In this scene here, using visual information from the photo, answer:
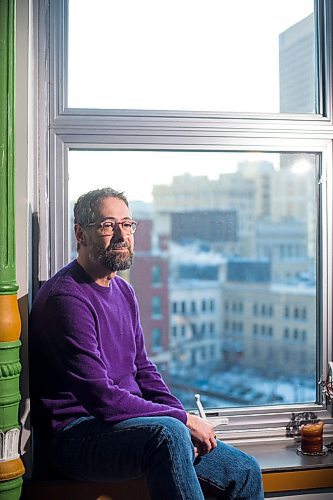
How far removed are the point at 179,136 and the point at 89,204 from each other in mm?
513

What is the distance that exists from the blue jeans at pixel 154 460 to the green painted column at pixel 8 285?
18 centimetres

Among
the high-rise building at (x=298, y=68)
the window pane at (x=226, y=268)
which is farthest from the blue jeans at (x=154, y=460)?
the high-rise building at (x=298, y=68)

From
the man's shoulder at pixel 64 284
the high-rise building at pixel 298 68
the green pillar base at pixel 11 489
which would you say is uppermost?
the high-rise building at pixel 298 68

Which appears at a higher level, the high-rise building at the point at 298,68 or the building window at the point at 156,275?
the high-rise building at the point at 298,68

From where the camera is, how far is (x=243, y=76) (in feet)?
9.41

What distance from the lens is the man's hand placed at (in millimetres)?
2316

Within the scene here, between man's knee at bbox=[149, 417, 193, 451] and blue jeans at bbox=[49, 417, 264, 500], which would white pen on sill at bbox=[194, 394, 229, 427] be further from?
man's knee at bbox=[149, 417, 193, 451]

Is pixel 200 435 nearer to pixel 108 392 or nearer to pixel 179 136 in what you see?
pixel 108 392

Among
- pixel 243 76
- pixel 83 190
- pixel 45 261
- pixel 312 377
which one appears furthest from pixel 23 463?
pixel 243 76

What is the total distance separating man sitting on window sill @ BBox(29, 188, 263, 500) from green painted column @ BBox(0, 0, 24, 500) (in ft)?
0.48

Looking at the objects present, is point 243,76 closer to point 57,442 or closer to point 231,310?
point 231,310

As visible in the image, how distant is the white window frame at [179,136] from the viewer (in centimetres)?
264

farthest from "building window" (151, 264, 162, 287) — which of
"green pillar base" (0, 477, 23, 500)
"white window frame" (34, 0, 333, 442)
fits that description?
"green pillar base" (0, 477, 23, 500)

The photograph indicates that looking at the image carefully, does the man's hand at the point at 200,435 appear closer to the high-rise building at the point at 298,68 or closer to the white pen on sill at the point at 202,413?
the white pen on sill at the point at 202,413
